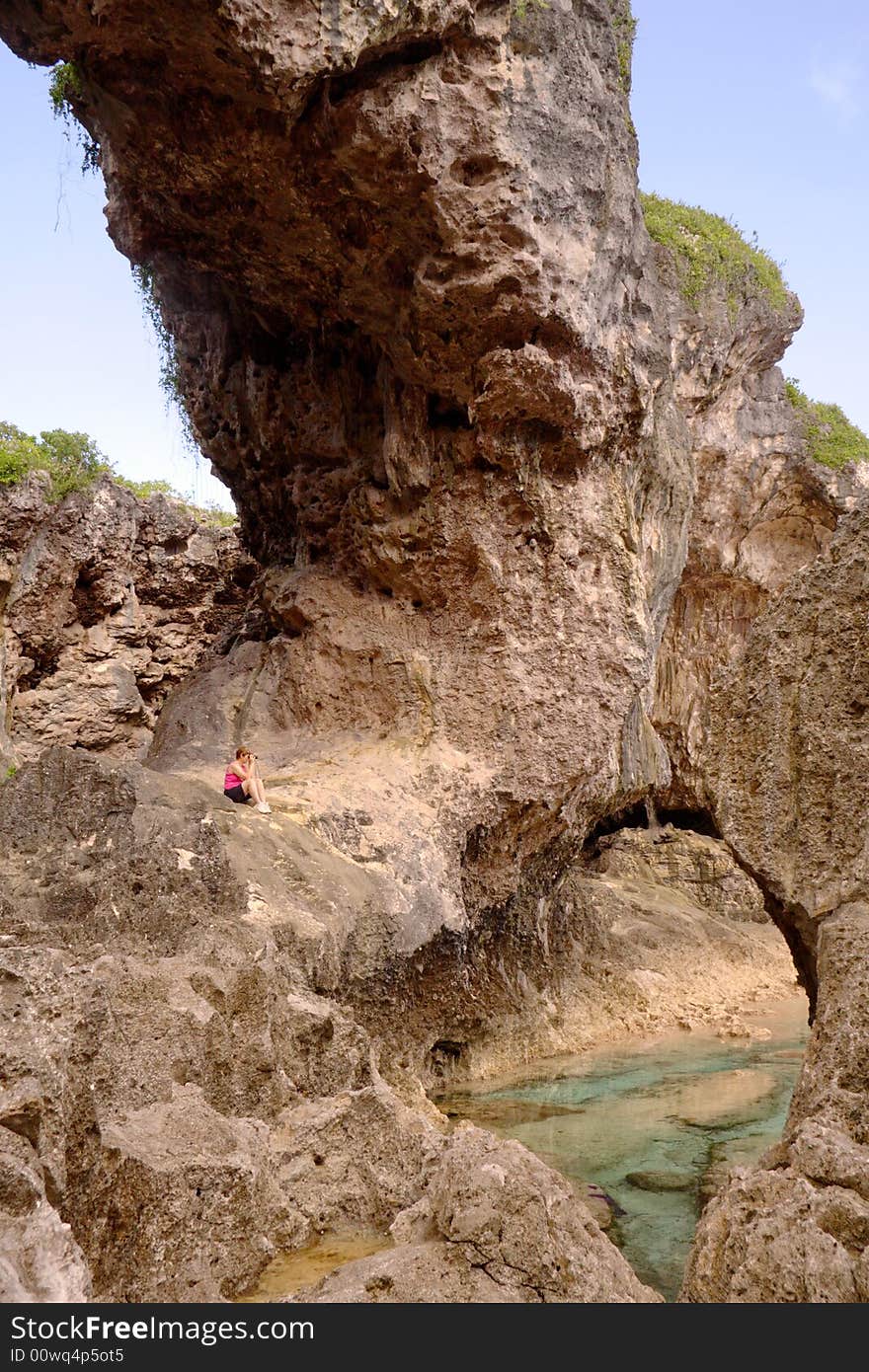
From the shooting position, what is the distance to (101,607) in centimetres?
1449

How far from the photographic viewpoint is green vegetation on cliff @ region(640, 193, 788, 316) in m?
14.4

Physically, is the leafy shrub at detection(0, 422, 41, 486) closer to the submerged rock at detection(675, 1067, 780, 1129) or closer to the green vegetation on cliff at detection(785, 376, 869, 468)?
the submerged rock at detection(675, 1067, 780, 1129)

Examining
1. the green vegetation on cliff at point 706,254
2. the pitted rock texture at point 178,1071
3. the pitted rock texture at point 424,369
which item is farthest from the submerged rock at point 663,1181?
the green vegetation on cliff at point 706,254

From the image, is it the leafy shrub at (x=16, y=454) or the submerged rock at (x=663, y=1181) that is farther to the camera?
the leafy shrub at (x=16, y=454)

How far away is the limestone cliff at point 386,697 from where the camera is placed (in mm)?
3908

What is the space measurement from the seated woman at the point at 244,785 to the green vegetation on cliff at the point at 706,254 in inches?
387

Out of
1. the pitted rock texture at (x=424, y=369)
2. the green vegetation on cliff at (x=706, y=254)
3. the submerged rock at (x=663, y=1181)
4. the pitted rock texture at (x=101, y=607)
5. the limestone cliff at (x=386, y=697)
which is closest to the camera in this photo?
the limestone cliff at (x=386, y=697)

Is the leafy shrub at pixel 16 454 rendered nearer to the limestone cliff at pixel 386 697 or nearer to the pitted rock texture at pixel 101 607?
the pitted rock texture at pixel 101 607

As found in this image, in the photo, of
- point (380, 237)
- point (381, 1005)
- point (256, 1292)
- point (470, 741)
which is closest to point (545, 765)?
point (470, 741)

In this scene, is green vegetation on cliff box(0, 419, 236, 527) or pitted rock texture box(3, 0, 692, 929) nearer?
pitted rock texture box(3, 0, 692, 929)

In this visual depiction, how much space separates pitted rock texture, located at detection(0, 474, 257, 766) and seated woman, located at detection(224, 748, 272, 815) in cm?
407

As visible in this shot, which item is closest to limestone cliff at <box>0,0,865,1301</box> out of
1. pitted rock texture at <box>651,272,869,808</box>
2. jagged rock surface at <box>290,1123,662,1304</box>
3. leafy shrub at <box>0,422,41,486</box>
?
jagged rock surface at <box>290,1123,662,1304</box>

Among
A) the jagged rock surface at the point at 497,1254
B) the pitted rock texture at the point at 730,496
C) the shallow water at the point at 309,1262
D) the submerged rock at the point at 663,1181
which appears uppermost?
the pitted rock texture at the point at 730,496
